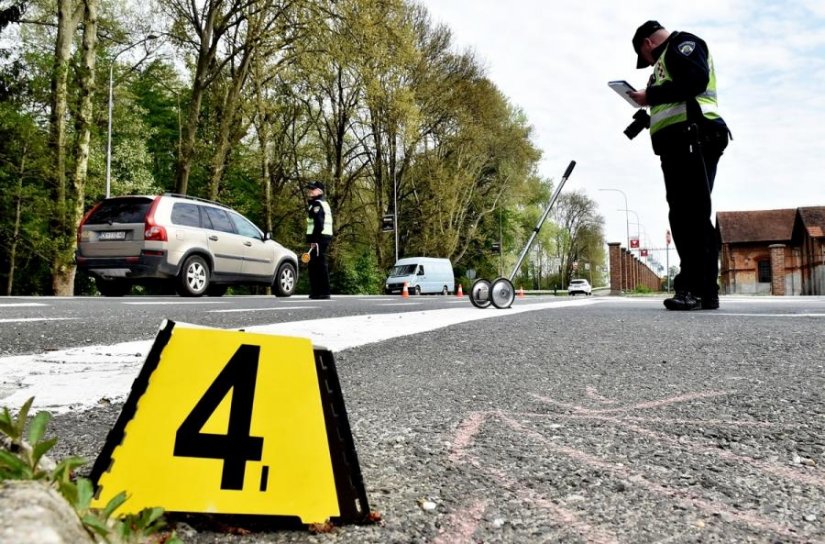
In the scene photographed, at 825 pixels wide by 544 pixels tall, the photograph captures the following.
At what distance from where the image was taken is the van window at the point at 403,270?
33375 mm

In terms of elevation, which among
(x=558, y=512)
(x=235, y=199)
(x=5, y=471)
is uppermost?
(x=235, y=199)

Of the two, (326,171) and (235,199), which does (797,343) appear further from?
(326,171)

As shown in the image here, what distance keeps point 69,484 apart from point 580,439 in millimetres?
1482

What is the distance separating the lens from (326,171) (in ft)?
112

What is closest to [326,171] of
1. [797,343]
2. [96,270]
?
[96,270]

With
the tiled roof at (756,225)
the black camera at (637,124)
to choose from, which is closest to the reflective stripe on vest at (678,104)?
the black camera at (637,124)

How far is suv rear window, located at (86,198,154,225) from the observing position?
12.2 m

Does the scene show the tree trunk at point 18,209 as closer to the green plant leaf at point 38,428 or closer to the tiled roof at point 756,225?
the green plant leaf at point 38,428

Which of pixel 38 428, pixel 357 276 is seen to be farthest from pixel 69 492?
pixel 357 276

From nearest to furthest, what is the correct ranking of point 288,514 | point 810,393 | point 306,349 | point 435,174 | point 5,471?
1. point 5,471
2. point 288,514
3. point 306,349
4. point 810,393
5. point 435,174

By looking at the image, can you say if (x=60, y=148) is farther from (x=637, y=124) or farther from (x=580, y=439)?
(x=580, y=439)

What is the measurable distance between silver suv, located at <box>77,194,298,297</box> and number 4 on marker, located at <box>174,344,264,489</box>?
1121 cm

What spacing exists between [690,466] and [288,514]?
1.07 metres

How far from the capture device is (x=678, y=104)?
6.49 metres
